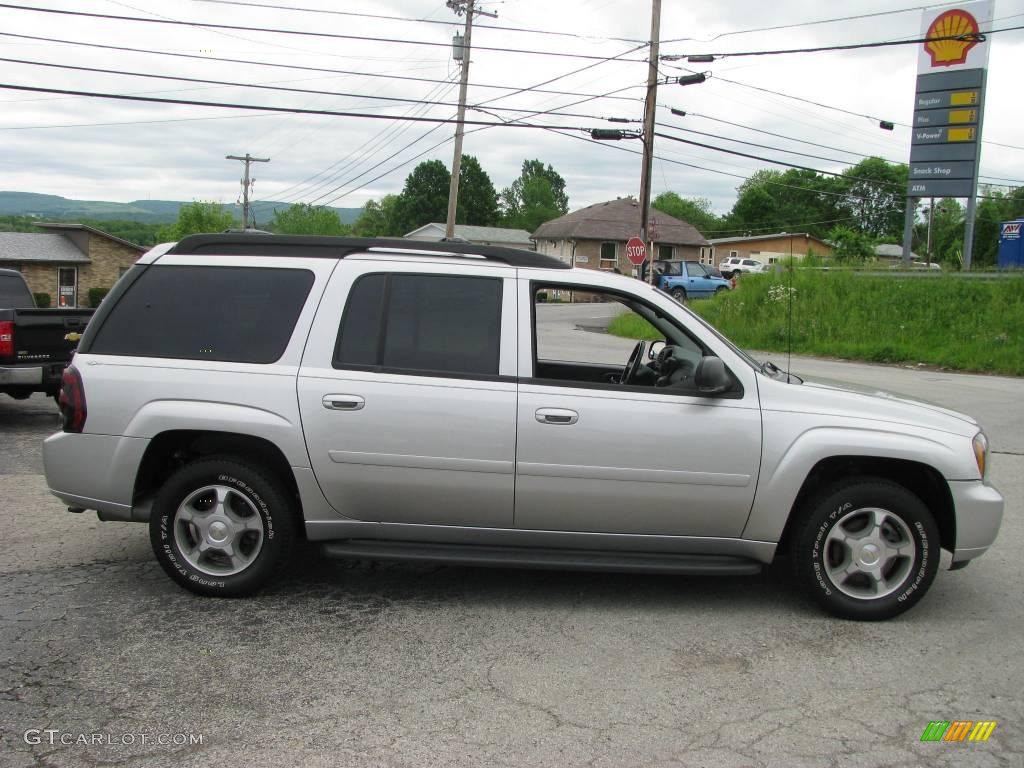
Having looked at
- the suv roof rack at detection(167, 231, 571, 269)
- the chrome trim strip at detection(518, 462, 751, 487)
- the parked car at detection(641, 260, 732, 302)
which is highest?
the parked car at detection(641, 260, 732, 302)

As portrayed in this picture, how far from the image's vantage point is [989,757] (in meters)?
3.42

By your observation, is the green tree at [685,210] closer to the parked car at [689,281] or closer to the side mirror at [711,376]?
the parked car at [689,281]

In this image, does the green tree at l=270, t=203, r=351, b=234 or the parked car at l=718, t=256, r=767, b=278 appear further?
the green tree at l=270, t=203, r=351, b=234

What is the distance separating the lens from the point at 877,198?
9994 cm

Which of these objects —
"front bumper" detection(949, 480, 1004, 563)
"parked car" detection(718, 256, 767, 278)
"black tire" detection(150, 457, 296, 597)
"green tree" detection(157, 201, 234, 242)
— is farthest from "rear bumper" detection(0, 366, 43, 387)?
"green tree" detection(157, 201, 234, 242)

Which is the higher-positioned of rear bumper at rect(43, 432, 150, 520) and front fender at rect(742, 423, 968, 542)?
front fender at rect(742, 423, 968, 542)

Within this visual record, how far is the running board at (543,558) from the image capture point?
467 cm

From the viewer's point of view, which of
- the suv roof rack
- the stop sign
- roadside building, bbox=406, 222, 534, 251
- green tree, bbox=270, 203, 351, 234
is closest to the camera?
the suv roof rack

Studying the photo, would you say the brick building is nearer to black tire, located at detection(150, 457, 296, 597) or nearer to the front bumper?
black tire, located at detection(150, 457, 296, 597)

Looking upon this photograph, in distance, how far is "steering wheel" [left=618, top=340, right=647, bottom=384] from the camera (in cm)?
556

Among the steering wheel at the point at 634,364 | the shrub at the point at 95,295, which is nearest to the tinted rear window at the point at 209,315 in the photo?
the steering wheel at the point at 634,364

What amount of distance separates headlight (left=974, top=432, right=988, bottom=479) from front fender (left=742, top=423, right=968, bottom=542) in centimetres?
12

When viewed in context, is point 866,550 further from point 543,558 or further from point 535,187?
point 535,187

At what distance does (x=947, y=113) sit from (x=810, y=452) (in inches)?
1153
